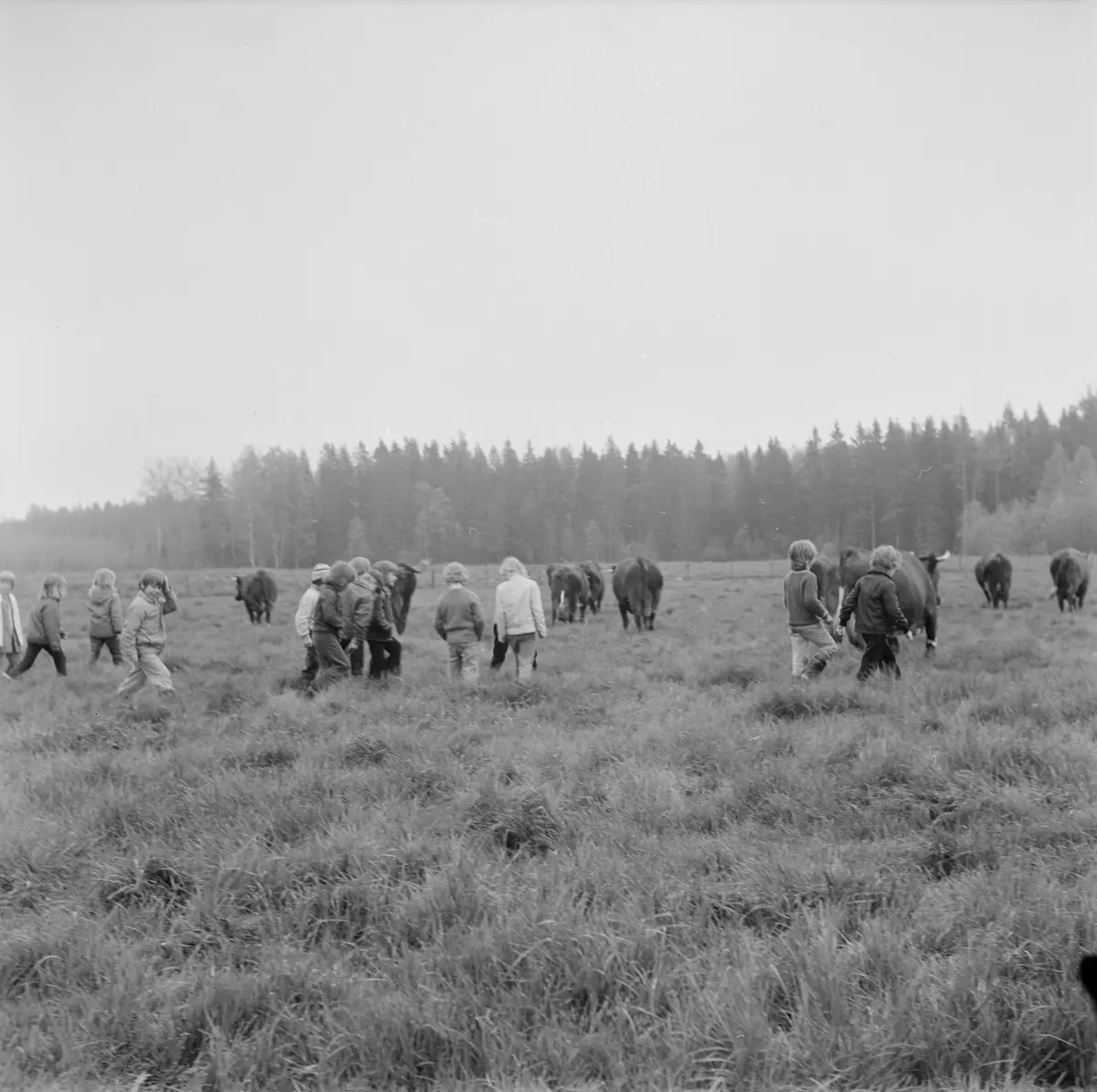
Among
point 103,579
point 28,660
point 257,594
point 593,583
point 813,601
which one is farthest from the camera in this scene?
point 593,583

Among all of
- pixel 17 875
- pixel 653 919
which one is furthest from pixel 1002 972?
pixel 17 875

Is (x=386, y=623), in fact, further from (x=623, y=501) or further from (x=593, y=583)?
(x=623, y=501)

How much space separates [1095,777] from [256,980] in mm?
4661

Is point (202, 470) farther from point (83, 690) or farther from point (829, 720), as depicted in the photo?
point (829, 720)

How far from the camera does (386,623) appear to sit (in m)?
9.38

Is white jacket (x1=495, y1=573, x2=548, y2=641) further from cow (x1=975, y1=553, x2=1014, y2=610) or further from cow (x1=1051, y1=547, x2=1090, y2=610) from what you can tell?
cow (x1=975, y1=553, x2=1014, y2=610)

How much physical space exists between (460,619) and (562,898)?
5.93 meters

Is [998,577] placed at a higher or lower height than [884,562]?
lower

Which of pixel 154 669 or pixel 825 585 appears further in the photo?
pixel 825 585

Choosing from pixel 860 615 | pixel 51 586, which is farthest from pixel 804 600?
pixel 51 586

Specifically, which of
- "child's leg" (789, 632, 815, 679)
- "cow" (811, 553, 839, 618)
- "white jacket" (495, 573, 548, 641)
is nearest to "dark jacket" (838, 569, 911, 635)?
"child's leg" (789, 632, 815, 679)

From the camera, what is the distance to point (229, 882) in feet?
11.7

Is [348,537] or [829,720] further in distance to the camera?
[348,537]

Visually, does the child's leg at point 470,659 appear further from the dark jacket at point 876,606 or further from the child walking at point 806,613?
the dark jacket at point 876,606
